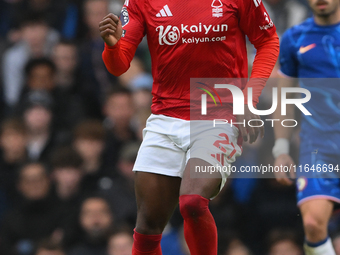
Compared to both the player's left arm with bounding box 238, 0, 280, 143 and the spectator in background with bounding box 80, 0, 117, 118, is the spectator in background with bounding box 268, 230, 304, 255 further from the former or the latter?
the spectator in background with bounding box 80, 0, 117, 118

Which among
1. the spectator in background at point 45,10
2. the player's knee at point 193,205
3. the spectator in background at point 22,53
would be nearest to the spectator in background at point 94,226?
the spectator in background at point 22,53

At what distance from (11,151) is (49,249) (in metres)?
1.44

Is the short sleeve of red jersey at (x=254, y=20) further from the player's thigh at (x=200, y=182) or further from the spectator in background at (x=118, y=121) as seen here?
the spectator in background at (x=118, y=121)

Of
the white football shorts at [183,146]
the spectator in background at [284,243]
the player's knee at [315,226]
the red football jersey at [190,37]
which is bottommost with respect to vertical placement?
the spectator in background at [284,243]

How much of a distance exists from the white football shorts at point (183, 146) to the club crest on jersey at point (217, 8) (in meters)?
0.72

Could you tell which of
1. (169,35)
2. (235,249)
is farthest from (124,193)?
(169,35)

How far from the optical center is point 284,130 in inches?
192

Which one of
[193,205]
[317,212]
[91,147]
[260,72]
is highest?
[260,72]

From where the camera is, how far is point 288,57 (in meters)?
4.86

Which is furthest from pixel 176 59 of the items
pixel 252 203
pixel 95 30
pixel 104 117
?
pixel 95 30

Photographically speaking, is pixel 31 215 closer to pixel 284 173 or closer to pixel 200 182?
pixel 284 173

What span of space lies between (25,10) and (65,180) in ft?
9.44

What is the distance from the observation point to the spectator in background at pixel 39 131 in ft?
22.5

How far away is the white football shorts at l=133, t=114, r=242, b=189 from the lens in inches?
150
